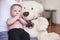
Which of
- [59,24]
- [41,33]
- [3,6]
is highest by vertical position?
[3,6]

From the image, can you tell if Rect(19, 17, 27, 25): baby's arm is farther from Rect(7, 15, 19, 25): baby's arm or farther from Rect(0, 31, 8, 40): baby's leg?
Rect(0, 31, 8, 40): baby's leg

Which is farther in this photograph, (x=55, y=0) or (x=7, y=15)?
(x=55, y=0)

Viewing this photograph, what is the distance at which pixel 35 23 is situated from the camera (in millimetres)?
1578

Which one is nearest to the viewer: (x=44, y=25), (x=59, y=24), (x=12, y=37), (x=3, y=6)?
(x=12, y=37)

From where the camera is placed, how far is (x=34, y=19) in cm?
162

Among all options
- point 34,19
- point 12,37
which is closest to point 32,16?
point 34,19

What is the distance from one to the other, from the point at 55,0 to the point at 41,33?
211cm

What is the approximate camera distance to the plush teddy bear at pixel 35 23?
1509 mm

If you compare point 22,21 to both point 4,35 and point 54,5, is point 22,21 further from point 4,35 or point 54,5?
point 54,5

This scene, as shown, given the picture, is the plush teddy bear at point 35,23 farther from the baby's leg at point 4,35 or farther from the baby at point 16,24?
the baby's leg at point 4,35

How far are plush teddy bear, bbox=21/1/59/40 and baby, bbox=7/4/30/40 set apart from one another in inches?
3.2

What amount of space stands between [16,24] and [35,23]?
245 millimetres

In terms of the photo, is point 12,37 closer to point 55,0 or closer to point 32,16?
point 32,16

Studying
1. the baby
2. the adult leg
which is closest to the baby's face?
the baby
